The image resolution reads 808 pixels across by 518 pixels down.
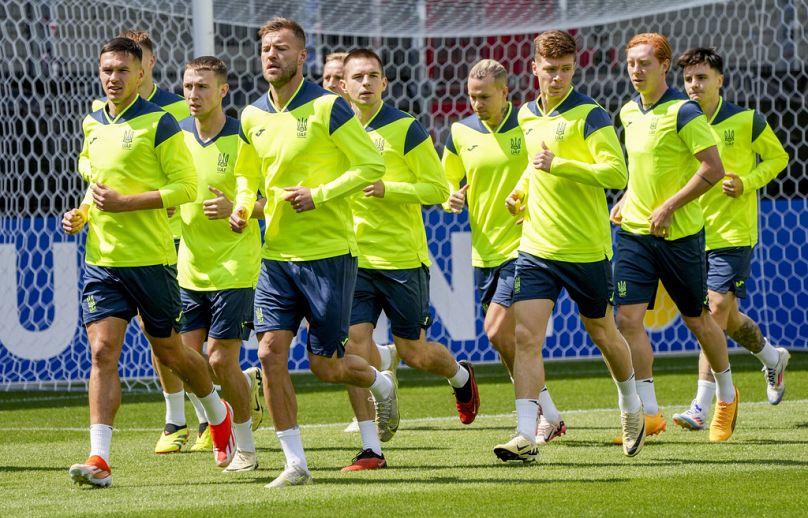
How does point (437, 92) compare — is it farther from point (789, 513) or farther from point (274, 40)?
point (789, 513)

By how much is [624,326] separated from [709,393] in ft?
2.84

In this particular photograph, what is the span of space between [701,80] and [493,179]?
1464 millimetres

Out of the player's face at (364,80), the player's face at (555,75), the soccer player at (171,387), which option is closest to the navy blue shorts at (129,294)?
the soccer player at (171,387)

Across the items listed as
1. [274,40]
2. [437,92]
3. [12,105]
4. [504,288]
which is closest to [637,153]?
[504,288]

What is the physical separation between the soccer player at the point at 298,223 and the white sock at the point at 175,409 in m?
2.01

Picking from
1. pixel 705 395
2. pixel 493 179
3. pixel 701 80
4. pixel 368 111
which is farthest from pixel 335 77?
pixel 705 395

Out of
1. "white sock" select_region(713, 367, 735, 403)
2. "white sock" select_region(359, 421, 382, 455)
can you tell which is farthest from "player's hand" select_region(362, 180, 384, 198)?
"white sock" select_region(713, 367, 735, 403)

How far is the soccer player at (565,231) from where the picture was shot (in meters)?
6.87

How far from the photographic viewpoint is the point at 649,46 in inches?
300

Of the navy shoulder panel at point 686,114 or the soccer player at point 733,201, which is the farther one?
the soccer player at point 733,201

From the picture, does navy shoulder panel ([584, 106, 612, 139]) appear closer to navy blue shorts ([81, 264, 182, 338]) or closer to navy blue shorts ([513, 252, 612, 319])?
navy blue shorts ([513, 252, 612, 319])

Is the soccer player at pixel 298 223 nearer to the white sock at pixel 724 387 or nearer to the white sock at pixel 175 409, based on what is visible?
the white sock at pixel 175 409

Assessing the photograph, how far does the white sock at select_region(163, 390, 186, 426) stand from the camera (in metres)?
Result: 8.10

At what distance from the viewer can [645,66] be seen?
7.62 meters
